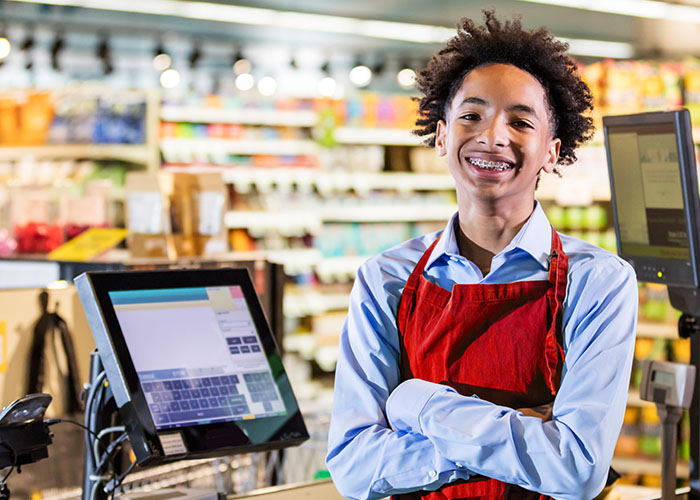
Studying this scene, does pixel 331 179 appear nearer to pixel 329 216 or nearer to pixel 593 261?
pixel 329 216

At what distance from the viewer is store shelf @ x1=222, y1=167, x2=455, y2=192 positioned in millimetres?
7656

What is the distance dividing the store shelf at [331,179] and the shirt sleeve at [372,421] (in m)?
5.97

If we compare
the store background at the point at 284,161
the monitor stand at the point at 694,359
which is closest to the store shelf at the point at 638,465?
the store background at the point at 284,161

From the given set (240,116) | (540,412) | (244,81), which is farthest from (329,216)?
(540,412)

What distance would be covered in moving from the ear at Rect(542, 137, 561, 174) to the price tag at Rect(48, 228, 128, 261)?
79.0 inches

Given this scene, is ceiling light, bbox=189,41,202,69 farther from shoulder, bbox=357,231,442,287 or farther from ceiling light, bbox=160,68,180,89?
shoulder, bbox=357,231,442,287

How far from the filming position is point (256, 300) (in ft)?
6.27

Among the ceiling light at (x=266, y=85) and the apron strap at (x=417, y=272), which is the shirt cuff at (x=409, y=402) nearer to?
the apron strap at (x=417, y=272)

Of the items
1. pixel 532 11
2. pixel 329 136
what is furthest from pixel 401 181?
pixel 532 11

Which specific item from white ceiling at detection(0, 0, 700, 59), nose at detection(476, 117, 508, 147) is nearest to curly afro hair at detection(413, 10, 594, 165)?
nose at detection(476, 117, 508, 147)

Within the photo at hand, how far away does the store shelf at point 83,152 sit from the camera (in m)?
7.07

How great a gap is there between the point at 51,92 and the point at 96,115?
377 millimetres

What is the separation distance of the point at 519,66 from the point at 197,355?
83 cm

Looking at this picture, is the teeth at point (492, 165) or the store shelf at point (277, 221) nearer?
the teeth at point (492, 165)
